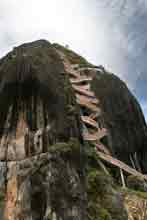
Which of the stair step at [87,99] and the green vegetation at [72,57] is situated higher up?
the green vegetation at [72,57]

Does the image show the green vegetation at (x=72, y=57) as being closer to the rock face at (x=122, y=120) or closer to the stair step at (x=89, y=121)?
the rock face at (x=122, y=120)

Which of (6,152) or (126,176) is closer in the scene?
(6,152)

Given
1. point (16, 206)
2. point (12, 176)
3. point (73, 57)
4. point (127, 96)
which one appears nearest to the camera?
point (16, 206)

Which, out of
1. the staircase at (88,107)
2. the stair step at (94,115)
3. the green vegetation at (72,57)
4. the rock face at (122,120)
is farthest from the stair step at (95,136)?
the green vegetation at (72,57)

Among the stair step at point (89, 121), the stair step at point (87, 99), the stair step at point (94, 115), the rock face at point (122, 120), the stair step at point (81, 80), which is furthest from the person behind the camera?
the stair step at point (81, 80)

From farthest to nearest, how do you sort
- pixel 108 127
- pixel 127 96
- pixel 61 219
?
pixel 127 96, pixel 108 127, pixel 61 219

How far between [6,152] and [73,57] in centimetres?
1734

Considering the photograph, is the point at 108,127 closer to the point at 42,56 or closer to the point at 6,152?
the point at 42,56

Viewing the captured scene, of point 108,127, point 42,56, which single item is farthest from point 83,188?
point 108,127

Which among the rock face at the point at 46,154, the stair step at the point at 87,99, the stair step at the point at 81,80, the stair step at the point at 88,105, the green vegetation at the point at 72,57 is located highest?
the green vegetation at the point at 72,57

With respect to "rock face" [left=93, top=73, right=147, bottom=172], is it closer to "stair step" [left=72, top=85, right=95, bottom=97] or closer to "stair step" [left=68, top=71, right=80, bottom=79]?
"stair step" [left=72, top=85, right=95, bottom=97]

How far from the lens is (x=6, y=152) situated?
11922mm

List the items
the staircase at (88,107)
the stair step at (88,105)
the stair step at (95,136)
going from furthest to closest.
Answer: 1. the stair step at (88,105)
2. the staircase at (88,107)
3. the stair step at (95,136)

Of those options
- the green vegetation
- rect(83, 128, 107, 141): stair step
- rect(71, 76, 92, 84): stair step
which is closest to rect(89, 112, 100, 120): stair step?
rect(83, 128, 107, 141): stair step
